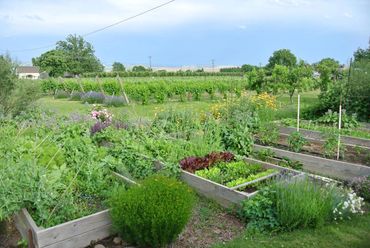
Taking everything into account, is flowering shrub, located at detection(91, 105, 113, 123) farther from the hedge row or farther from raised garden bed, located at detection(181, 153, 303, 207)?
the hedge row

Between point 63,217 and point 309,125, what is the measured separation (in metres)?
6.30

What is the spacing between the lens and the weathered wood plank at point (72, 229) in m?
3.07

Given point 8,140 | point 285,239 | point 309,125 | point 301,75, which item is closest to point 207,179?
point 285,239

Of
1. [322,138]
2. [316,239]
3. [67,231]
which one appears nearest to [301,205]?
[316,239]

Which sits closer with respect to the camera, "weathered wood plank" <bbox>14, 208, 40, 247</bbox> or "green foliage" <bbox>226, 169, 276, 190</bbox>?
"weathered wood plank" <bbox>14, 208, 40, 247</bbox>

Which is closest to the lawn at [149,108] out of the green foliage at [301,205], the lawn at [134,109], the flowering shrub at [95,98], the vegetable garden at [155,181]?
the lawn at [134,109]

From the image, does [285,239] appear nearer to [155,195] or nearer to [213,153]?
[155,195]

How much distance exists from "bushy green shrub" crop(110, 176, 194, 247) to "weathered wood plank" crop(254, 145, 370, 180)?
3.06 metres

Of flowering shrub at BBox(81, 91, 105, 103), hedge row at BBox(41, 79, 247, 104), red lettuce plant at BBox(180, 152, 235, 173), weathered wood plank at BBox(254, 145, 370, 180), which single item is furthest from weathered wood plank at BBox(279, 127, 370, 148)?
flowering shrub at BBox(81, 91, 105, 103)

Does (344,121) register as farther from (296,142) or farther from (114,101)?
(114,101)

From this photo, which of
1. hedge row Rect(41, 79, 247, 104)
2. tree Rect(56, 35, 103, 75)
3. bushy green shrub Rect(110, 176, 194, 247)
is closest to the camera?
bushy green shrub Rect(110, 176, 194, 247)

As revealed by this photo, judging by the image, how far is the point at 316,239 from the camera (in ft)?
11.4

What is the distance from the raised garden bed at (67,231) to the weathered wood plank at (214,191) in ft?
4.75

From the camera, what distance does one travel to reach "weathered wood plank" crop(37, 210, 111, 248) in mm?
3070
